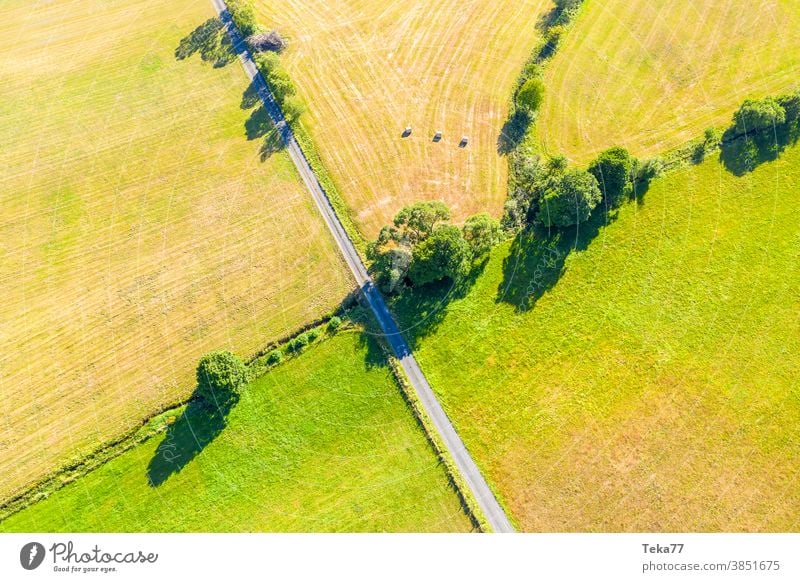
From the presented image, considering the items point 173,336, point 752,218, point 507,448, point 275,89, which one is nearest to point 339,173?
point 275,89

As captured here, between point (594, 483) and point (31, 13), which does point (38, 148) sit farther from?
point (594, 483)

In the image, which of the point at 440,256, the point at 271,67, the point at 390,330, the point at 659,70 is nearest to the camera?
the point at 440,256

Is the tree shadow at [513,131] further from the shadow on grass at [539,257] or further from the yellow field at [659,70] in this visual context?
the shadow on grass at [539,257]

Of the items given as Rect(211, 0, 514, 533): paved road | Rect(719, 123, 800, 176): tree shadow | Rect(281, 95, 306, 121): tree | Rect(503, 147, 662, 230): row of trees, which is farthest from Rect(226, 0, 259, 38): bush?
Rect(719, 123, 800, 176): tree shadow

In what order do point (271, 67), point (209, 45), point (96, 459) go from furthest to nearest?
point (209, 45) → point (271, 67) → point (96, 459)

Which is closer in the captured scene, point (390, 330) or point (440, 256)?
point (440, 256)

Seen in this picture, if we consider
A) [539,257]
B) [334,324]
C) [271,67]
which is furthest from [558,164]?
[271,67]

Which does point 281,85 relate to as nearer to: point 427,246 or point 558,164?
point 427,246
